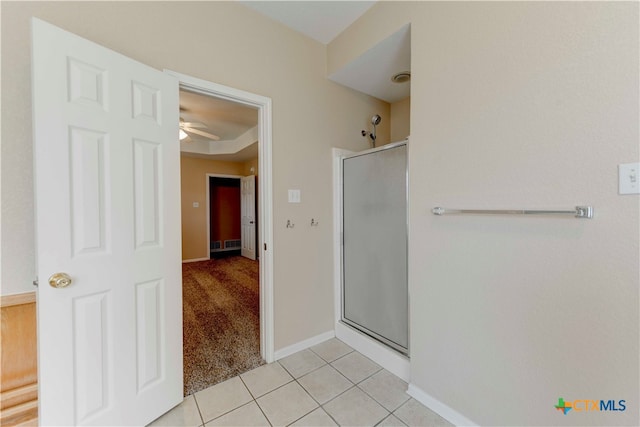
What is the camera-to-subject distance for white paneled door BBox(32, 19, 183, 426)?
1051 millimetres

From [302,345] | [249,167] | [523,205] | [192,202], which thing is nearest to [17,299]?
[302,345]

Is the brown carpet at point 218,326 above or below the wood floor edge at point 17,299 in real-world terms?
below

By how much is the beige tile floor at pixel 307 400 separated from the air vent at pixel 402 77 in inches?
93.2

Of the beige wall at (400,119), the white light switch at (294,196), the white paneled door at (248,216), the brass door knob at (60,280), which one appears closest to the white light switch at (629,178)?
the white light switch at (294,196)

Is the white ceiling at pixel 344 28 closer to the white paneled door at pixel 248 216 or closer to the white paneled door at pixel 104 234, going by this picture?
the white paneled door at pixel 104 234

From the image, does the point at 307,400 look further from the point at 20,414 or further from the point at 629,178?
the point at 629,178

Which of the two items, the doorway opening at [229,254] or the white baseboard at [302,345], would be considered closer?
the doorway opening at [229,254]

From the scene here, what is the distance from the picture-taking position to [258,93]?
1881 millimetres

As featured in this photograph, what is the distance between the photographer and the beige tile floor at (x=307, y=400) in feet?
4.59

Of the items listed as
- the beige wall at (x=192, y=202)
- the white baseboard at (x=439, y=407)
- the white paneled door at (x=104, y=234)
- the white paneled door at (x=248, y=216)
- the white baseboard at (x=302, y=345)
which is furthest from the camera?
the white paneled door at (x=248, y=216)

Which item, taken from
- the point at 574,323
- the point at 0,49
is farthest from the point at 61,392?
the point at 574,323

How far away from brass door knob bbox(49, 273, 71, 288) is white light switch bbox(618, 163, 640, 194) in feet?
7.28

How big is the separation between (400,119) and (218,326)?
285 cm

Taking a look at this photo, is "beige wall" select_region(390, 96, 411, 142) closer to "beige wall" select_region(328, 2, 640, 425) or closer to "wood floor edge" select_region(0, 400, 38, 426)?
"beige wall" select_region(328, 2, 640, 425)
